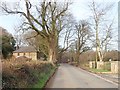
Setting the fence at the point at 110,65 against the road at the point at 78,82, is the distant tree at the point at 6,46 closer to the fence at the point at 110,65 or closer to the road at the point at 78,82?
the road at the point at 78,82

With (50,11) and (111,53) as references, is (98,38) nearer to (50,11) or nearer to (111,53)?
(50,11)

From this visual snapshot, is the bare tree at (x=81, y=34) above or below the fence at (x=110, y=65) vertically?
above

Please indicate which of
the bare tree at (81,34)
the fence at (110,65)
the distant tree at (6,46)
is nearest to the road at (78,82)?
the distant tree at (6,46)

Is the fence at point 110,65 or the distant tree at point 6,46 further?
the fence at point 110,65

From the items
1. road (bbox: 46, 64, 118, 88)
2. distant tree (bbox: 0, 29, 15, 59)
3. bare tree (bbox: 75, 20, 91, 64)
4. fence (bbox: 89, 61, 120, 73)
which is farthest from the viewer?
bare tree (bbox: 75, 20, 91, 64)

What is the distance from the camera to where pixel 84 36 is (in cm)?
7944

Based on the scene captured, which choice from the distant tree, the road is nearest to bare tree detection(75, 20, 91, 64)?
the distant tree

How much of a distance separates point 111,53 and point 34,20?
29.5m

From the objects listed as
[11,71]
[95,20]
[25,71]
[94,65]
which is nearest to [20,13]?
[95,20]

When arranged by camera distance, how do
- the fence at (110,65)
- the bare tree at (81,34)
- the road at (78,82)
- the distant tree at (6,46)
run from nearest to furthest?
the road at (78,82)
the distant tree at (6,46)
the fence at (110,65)
the bare tree at (81,34)

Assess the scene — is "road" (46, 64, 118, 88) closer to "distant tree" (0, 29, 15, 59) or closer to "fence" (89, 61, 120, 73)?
"distant tree" (0, 29, 15, 59)

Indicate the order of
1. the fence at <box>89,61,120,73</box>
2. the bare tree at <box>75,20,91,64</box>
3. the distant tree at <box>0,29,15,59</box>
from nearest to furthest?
the distant tree at <box>0,29,15,59</box>, the fence at <box>89,61,120,73</box>, the bare tree at <box>75,20,91,64</box>

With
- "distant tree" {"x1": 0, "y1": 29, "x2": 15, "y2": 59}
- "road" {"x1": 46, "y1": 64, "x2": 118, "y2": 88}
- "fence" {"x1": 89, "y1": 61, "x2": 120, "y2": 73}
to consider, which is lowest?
"road" {"x1": 46, "y1": 64, "x2": 118, "y2": 88}

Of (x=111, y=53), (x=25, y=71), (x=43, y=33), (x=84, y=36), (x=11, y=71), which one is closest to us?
(x=11, y=71)
